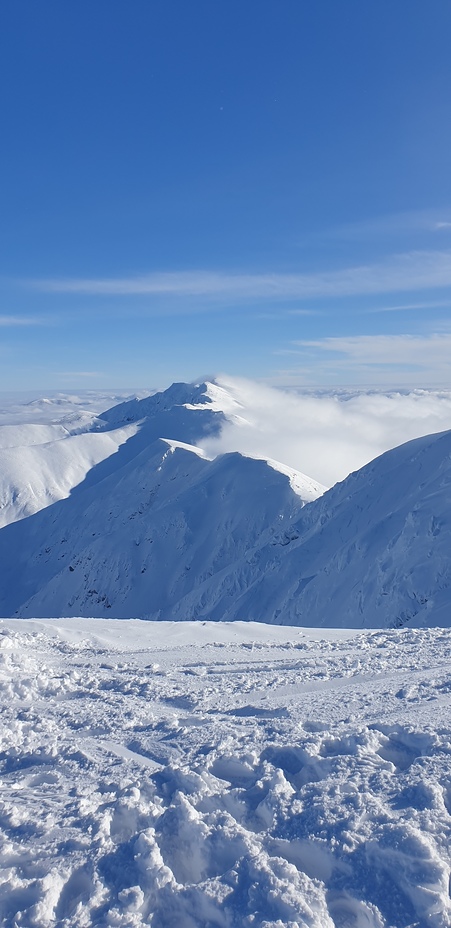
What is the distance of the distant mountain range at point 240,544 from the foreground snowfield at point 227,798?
49.3 ft

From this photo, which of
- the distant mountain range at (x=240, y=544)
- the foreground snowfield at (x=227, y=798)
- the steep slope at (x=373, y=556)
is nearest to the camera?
the foreground snowfield at (x=227, y=798)

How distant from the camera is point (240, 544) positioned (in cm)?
6047

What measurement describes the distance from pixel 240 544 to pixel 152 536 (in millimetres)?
15316

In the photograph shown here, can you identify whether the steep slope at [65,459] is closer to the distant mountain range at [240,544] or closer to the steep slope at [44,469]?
the steep slope at [44,469]

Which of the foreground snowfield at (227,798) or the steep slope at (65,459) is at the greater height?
the foreground snowfield at (227,798)

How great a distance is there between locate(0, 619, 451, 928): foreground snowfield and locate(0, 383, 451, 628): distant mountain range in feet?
49.3

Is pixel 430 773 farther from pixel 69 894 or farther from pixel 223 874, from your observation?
pixel 69 894

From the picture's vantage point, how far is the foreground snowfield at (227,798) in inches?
156

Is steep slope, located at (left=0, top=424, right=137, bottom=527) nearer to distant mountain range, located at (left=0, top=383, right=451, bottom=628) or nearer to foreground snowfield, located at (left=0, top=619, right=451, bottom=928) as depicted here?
distant mountain range, located at (left=0, top=383, right=451, bottom=628)

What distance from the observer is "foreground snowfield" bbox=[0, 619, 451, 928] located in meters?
3.96

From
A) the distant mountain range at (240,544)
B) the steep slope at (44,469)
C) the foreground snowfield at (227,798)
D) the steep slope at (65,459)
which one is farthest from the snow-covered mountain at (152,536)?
the foreground snowfield at (227,798)

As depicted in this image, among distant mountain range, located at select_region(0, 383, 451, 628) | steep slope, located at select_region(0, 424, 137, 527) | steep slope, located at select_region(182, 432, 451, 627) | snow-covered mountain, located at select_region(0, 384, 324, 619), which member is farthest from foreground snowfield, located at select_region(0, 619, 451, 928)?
steep slope, located at select_region(0, 424, 137, 527)

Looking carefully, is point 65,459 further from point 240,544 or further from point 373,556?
point 373,556

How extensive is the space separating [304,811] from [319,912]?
994mm
